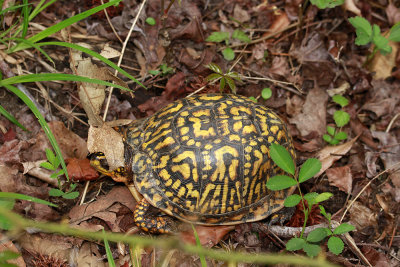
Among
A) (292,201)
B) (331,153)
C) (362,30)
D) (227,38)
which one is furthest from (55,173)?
(362,30)

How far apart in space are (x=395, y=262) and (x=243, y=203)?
1722 mm

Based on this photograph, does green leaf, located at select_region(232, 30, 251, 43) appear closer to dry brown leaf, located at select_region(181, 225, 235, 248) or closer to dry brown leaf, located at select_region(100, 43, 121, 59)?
dry brown leaf, located at select_region(100, 43, 121, 59)

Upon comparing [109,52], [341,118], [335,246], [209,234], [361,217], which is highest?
[109,52]

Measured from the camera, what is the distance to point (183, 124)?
10.4ft

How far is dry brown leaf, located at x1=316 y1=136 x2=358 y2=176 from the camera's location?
156 inches

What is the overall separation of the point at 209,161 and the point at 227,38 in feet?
6.76

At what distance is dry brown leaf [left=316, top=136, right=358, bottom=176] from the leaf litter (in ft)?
0.04

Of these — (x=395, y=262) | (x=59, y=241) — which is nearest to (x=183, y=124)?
(x=59, y=241)

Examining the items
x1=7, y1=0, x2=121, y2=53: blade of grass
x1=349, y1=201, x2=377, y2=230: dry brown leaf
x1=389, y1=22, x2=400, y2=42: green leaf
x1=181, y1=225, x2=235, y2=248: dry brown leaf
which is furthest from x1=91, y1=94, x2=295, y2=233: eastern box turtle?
x1=389, y1=22, x2=400, y2=42: green leaf

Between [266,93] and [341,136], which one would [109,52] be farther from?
[341,136]

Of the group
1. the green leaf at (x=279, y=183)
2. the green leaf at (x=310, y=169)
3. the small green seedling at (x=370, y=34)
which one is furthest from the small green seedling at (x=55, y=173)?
the small green seedling at (x=370, y=34)

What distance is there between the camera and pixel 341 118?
4.09 meters

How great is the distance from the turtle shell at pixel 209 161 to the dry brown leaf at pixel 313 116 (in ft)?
3.21

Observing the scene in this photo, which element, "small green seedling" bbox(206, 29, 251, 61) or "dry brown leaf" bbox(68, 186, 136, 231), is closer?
"dry brown leaf" bbox(68, 186, 136, 231)
